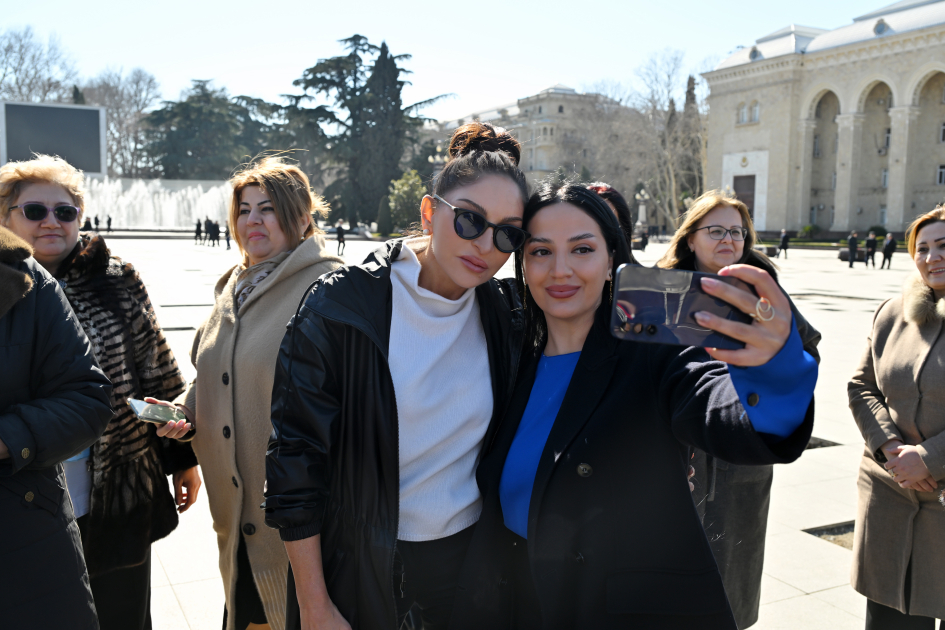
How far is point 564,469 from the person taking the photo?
1690 mm

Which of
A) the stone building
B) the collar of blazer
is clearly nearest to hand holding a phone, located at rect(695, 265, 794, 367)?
the collar of blazer

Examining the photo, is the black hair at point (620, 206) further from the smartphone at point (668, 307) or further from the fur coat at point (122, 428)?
the fur coat at point (122, 428)

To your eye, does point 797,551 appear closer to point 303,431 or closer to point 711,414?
point 711,414

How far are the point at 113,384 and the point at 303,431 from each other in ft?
4.88

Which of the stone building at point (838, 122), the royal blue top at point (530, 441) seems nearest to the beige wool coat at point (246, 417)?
the royal blue top at point (530, 441)

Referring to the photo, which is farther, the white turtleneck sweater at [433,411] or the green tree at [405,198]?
the green tree at [405,198]

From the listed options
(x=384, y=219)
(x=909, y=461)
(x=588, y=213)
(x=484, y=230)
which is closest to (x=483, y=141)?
(x=484, y=230)

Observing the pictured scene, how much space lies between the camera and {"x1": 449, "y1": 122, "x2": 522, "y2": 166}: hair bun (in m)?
2.20

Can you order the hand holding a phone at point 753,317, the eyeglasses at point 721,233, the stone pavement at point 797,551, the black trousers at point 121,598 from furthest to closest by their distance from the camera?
1. the eyeglasses at point 721,233
2. the stone pavement at point 797,551
3. the black trousers at point 121,598
4. the hand holding a phone at point 753,317

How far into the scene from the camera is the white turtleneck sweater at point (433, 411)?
191cm

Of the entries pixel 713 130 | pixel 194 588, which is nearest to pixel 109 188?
pixel 713 130

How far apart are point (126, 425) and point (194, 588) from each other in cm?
130

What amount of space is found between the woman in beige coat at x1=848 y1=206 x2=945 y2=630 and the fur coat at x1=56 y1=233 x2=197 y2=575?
3.10 m

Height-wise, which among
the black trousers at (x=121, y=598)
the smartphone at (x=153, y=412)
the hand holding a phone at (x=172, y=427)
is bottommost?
the black trousers at (x=121, y=598)
